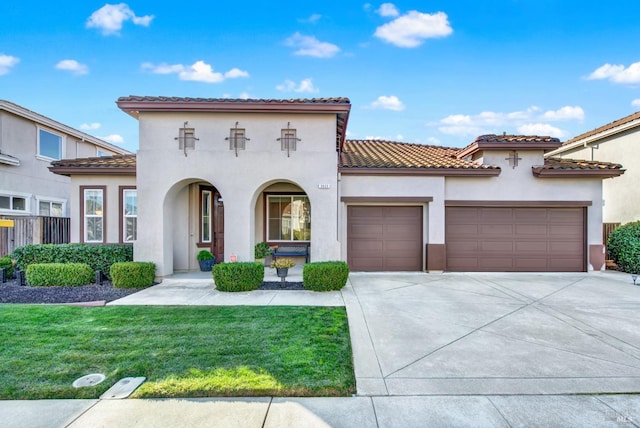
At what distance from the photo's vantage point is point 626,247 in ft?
34.9

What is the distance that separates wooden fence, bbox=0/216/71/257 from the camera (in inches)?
422

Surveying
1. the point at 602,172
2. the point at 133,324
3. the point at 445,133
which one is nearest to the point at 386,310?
the point at 133,324

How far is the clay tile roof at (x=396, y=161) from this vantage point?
10.2 m

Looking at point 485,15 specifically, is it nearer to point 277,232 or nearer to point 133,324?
point 277,232

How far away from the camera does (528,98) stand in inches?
655

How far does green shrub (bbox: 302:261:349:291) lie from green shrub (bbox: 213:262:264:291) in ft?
4.63

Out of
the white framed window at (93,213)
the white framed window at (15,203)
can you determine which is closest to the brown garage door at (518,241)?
the white framed window at (93,213)

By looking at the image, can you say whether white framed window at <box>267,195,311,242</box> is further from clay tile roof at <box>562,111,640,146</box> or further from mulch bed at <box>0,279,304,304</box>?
clay tile roof at <box>562,111,640,146</box>

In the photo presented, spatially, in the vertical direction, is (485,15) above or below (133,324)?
above

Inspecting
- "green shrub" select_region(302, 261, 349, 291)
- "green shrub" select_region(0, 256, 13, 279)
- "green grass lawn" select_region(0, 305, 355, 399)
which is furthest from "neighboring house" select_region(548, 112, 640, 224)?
"green shrub" select_region(0, 256, 13, 279)

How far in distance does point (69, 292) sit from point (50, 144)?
11673 millimetres

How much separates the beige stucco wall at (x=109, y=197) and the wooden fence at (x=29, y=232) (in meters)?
2.42

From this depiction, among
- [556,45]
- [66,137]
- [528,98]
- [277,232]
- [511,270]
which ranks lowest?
[511,270]

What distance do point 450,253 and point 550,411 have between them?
8.01 metres
